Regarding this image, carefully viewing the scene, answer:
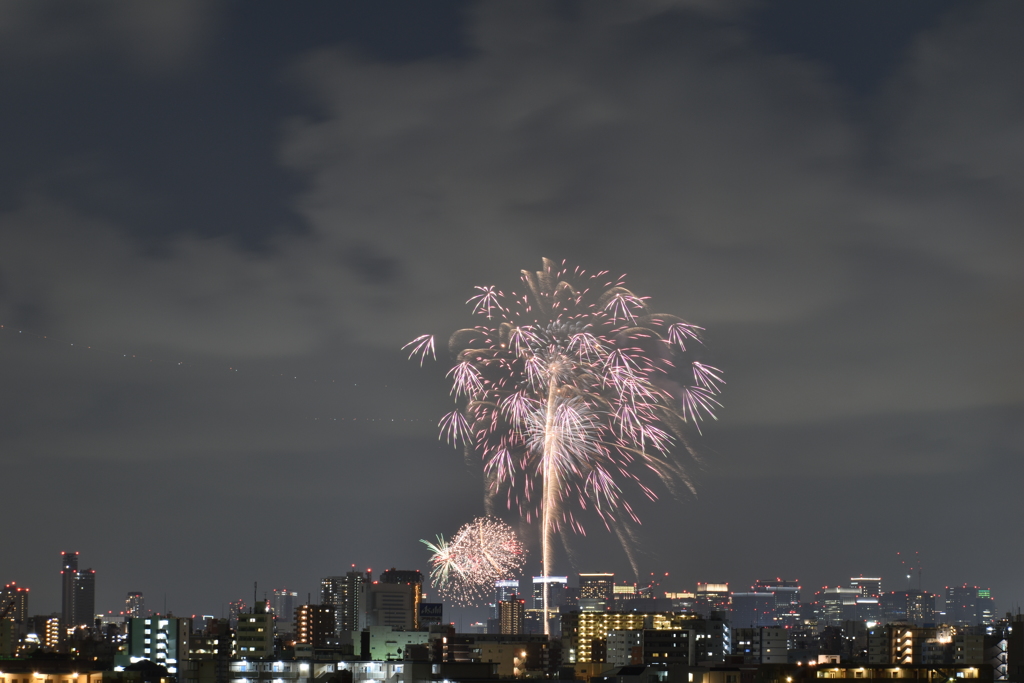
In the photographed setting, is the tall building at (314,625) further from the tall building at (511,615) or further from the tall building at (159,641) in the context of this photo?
the tall building at (159,641)

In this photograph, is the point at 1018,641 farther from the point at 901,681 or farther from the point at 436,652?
the point at 436,652

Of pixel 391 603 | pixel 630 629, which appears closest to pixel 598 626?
pixel 630 629

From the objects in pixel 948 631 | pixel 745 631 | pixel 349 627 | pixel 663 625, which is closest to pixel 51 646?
pixel 349 627

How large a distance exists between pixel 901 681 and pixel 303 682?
30.5 meters

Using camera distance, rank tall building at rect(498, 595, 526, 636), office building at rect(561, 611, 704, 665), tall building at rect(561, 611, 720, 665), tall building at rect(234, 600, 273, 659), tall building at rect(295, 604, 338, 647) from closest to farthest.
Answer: tall building at rect(234, 600, 273, 659) → tall building at rect(561, 611, 720, 665) → office building at rect(561, 611, 704, 665) → tall building at rect(295, 604, 338, 647) → tall building at rect(498, 595, 526, 636)

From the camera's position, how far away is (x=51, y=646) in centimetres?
14750

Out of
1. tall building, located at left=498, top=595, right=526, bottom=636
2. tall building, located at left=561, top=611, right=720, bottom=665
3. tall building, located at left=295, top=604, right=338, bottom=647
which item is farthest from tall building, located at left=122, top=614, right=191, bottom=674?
tall building, located at left=498, top=595, right=526, bottom=636

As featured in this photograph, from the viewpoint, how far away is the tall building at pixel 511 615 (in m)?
161

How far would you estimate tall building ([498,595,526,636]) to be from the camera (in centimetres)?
16110

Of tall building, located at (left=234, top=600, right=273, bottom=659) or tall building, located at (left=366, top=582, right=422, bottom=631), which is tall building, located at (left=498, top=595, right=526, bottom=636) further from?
tall building, located at (left=234, top=600, right=273, bottom=659)

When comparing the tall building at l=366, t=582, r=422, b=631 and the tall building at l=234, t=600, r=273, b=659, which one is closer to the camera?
the tall building at l=234, t=600, r=273, b=659

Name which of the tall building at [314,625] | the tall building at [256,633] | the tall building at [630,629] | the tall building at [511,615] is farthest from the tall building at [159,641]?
the tall building at [511,615]

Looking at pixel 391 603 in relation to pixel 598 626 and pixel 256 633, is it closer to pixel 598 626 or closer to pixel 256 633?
pixel 598 626

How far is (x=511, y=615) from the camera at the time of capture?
534ft
